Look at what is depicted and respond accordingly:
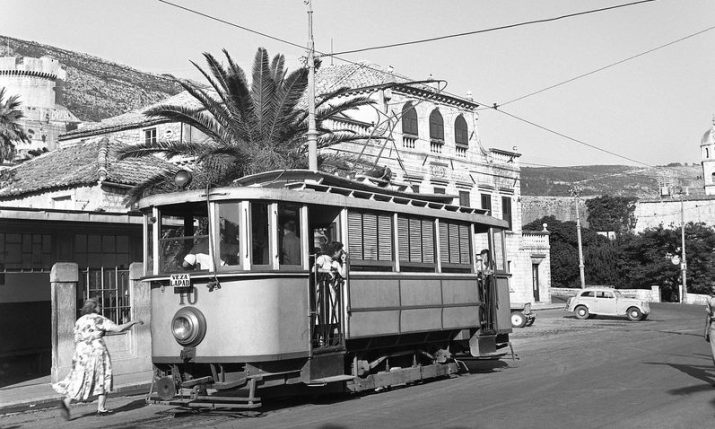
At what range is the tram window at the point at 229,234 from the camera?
11047 mm

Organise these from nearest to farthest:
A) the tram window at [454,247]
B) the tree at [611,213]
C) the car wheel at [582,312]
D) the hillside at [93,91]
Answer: the tram window at [454,247] < the car wheel at [582,312] < the tree at [611,213] < the hillside at [93,91]

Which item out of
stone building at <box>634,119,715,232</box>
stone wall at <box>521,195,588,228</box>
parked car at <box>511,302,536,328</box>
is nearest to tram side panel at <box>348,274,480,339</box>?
parked car at <box>511,302,536,328</box>

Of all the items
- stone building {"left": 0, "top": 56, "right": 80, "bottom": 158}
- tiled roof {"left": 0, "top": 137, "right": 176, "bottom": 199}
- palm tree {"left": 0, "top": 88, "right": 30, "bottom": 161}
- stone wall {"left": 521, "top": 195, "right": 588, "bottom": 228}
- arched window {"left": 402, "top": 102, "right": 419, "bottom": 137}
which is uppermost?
stone building {"left": 0, "top": 56, "right": 80, "bottom": 158}

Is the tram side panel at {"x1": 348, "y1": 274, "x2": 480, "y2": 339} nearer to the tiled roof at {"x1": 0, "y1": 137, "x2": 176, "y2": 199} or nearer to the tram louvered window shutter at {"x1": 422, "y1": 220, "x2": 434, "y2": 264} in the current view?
the tram louvered window shutter at {"x1": 422, "y1": 220, "x2": 434, "y2": 264}

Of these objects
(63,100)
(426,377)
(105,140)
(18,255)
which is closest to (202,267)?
(426,377)

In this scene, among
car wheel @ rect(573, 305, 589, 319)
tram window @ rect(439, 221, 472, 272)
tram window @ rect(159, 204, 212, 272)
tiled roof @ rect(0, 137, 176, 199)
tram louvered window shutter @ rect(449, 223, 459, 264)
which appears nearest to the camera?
tram window @ rect(159, 204, 212, 272)

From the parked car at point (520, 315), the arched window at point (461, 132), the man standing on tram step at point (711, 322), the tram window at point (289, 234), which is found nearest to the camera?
the tram window at point (289, 234)

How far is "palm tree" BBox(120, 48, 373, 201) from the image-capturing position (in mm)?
19938

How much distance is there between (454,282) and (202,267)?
551 cm

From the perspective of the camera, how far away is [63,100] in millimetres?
171250

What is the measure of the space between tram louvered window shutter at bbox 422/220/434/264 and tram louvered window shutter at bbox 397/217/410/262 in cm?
52

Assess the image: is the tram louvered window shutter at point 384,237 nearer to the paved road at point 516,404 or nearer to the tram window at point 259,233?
the paved road at point 516,404

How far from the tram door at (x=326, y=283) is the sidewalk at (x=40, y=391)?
17.5 feet

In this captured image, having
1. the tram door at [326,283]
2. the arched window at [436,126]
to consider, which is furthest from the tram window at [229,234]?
the arched window at [436,126]
